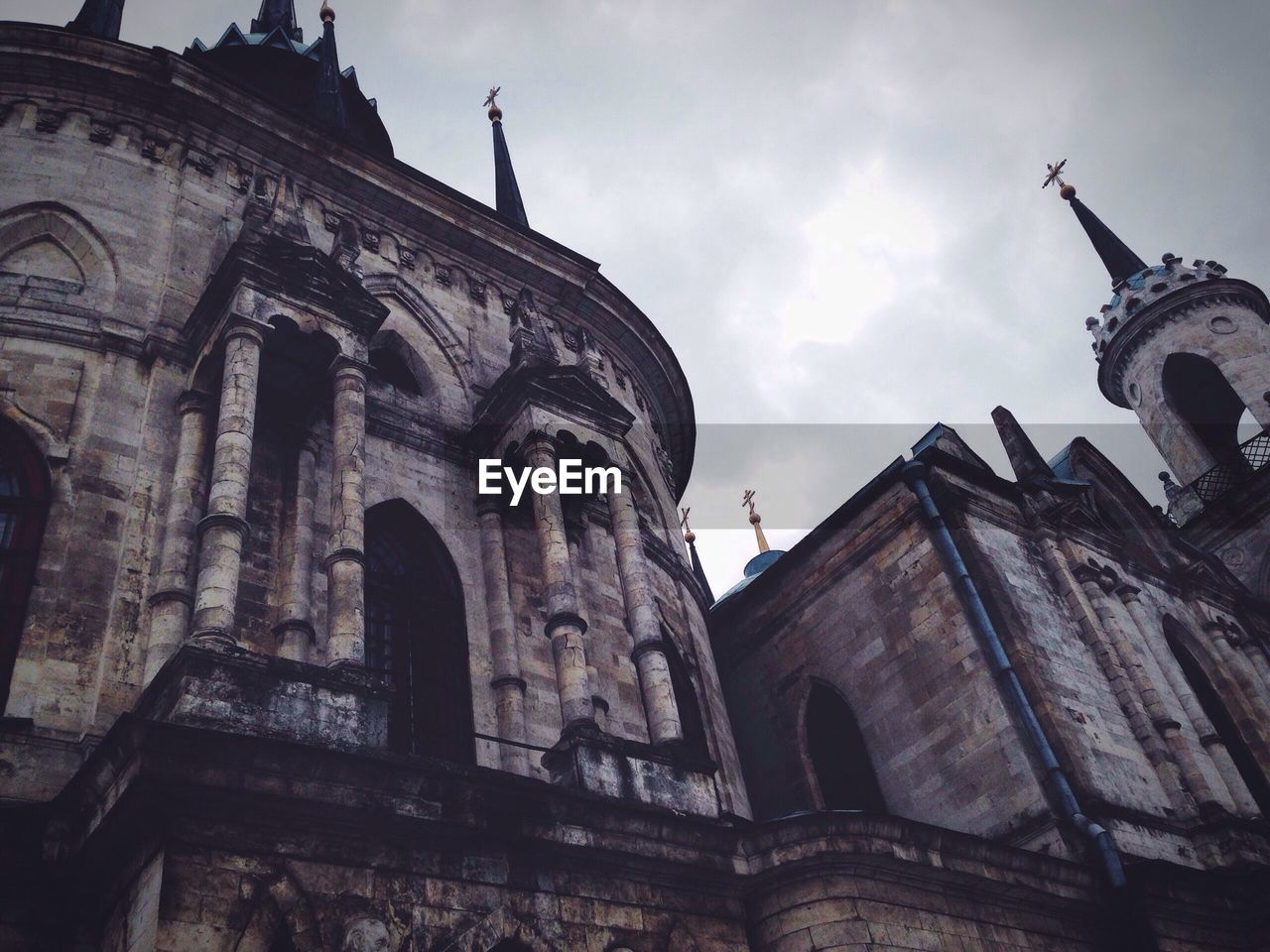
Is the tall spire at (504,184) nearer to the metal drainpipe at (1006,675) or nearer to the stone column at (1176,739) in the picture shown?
the metal drainpipe at (1006,675)

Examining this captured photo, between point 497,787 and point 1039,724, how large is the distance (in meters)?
8.57

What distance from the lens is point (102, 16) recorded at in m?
20.1

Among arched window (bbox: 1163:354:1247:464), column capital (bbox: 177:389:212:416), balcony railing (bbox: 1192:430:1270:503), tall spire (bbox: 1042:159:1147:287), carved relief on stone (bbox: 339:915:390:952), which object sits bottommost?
carved relief on stone (bbox: 339:915:390:952)

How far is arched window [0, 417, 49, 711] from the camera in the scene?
34.7ft

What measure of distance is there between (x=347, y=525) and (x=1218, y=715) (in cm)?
1535

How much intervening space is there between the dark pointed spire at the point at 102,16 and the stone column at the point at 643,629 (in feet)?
40.5

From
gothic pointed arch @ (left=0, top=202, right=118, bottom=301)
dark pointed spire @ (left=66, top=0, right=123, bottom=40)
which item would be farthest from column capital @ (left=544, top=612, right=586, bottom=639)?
dark pointed spire @ (left=66, top=0, right=123, bottom=40)

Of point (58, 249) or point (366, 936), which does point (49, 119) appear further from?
point (366, 936)

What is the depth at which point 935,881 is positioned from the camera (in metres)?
12.2

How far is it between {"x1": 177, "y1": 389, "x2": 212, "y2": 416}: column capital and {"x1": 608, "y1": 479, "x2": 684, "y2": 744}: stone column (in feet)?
17.2

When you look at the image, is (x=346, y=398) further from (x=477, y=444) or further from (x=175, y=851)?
(x=175, y=851)

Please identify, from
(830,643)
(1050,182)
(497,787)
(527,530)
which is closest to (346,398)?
(527,530)

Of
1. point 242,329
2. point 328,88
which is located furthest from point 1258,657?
point 328,88

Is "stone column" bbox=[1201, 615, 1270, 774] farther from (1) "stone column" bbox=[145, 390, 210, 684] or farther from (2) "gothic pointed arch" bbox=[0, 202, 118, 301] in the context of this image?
(2) "gothic pointed arch" bbox=[0, 202, 118, 301]
